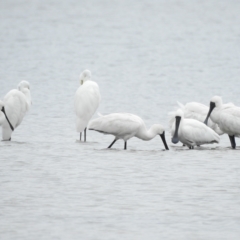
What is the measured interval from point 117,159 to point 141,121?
1.02 metres

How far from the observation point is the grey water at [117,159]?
862cm

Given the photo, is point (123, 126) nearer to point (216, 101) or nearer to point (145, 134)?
point (145, 134)

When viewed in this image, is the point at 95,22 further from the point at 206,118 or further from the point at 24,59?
the point at 206,118

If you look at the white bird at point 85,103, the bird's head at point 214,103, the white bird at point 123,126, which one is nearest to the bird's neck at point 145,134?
the white bird at point 123,126

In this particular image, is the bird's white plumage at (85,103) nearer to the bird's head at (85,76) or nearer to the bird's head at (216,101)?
the bird's head at (85,76)

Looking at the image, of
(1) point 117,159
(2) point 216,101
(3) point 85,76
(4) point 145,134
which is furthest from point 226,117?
(3) point 85,76

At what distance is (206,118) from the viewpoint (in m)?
14.2

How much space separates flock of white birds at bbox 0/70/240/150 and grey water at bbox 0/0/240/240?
0.26 meters

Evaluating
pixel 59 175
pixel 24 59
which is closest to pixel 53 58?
pixel 24 59

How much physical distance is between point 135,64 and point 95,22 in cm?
3336

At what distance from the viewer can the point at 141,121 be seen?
13172 mm

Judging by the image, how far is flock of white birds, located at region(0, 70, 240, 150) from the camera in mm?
13055

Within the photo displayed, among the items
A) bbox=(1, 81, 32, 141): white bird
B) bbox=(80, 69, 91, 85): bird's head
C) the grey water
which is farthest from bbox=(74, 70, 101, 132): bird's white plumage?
bbox=(1, 81, 32, 141): white bird

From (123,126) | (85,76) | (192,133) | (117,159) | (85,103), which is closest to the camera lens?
(117,159)
